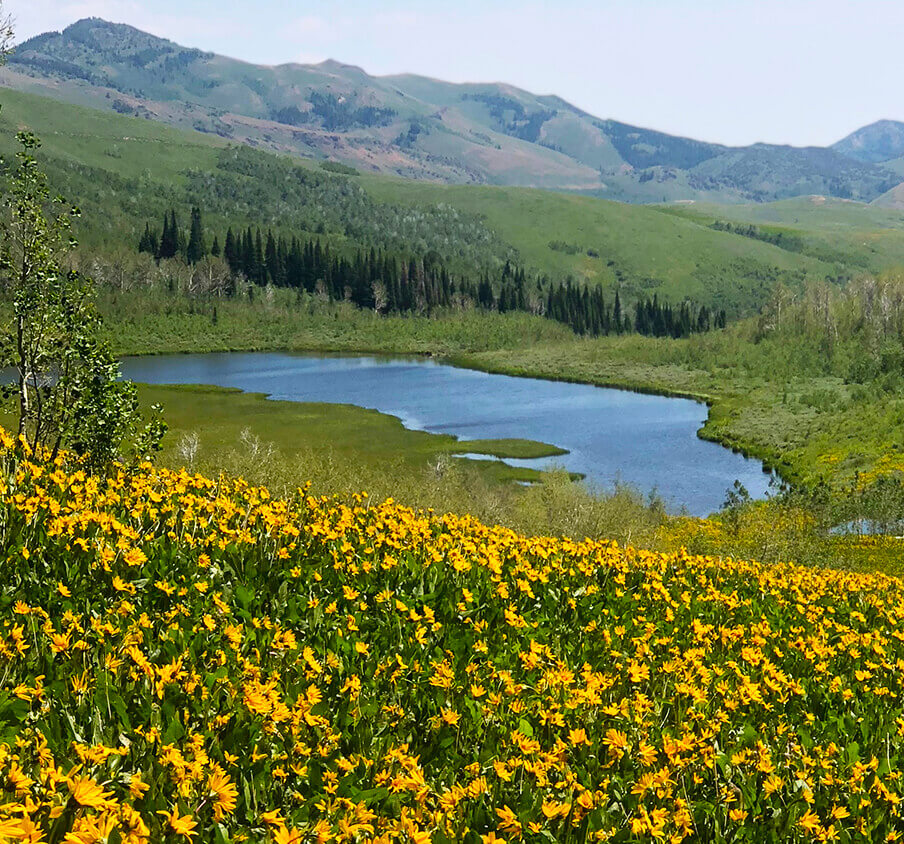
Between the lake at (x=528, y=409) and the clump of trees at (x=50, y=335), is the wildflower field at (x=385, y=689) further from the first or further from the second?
the lake at (x=528, y=409)

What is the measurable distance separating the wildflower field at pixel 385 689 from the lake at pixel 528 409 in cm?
6115

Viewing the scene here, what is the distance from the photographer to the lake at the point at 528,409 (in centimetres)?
8250

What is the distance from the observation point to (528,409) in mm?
120562

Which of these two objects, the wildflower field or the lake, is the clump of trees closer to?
the wildflower field

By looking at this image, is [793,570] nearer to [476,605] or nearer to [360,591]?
[476,605]

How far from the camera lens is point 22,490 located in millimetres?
9930

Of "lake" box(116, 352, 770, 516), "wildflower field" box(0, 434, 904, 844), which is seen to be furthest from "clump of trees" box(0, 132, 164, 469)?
"lake" box(116, 352, 770, 516)

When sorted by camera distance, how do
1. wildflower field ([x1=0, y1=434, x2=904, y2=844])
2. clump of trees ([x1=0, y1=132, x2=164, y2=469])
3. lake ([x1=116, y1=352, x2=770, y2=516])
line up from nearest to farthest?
wildflower field ([x1=0, y1=434, x2=904, y2=844]), clump of trees ([x1=0, y1=132, x2=164, y2=469]), lake ([x1=116, y1=352, x2=770, y2=516])

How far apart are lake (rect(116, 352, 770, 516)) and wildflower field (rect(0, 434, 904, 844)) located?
61.2 meters

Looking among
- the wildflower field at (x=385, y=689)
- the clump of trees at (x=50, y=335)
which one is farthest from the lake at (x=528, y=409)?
the wildflower field at (x=385, y=689)

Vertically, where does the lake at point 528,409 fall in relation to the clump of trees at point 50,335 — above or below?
below

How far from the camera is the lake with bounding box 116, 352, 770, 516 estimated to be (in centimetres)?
8250

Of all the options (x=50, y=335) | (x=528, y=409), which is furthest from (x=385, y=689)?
(x=528, y=409)

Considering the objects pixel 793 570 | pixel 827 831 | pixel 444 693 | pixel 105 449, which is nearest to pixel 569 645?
pixel 444 693
